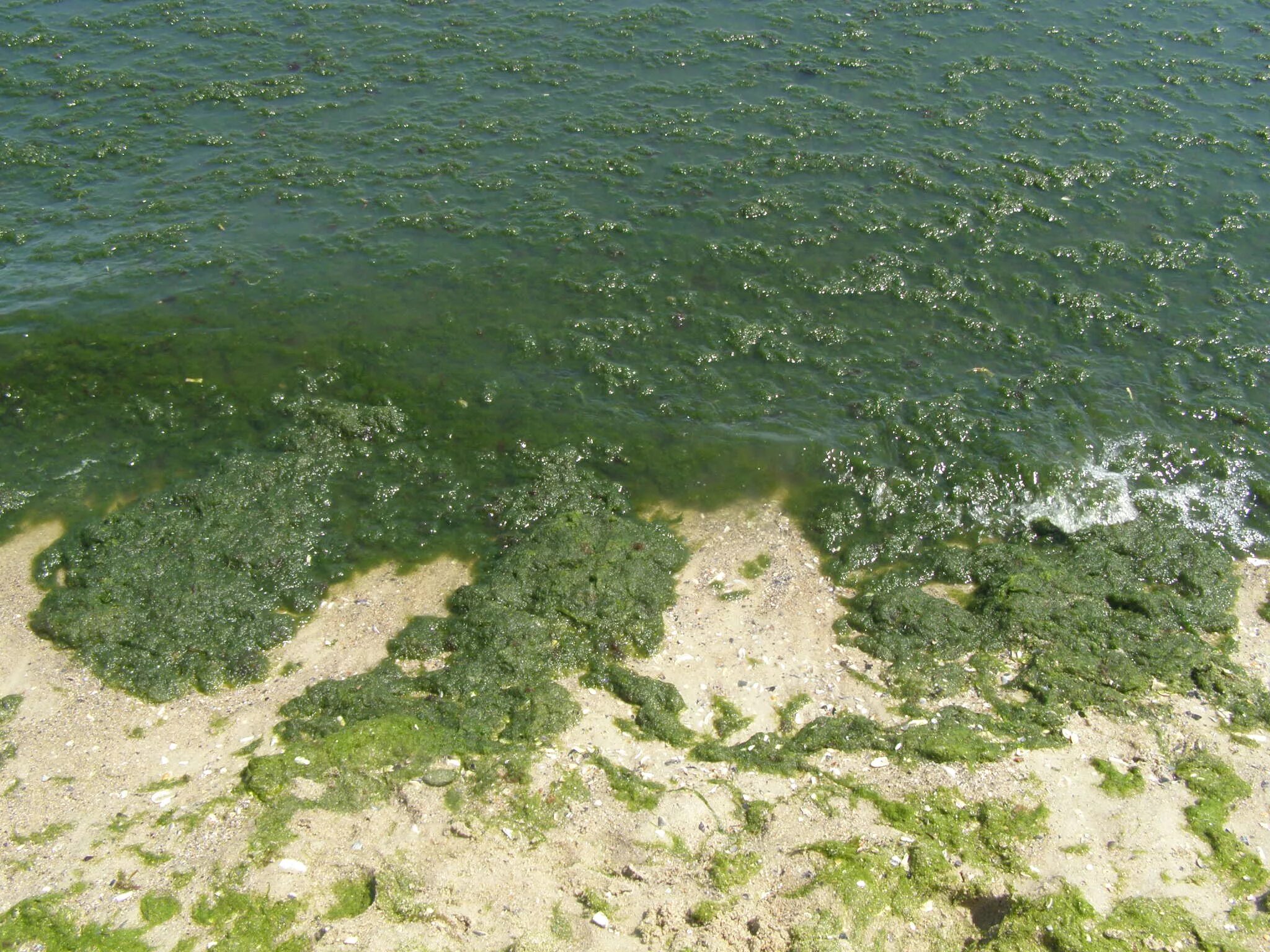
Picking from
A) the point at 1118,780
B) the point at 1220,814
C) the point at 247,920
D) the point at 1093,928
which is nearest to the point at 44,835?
the point at 247,920

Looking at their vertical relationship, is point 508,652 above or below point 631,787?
above

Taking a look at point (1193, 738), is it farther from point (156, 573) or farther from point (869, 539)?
point (156, 573)

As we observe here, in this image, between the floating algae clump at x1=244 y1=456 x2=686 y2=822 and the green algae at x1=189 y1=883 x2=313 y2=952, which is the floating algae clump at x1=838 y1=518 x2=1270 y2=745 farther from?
the green algae at x1=189 y1=883 x2=313 y2=952

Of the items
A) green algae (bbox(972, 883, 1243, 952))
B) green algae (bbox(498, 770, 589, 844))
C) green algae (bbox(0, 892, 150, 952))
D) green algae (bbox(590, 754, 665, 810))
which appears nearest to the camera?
green algae (bbox(0, 892, 150, 952))

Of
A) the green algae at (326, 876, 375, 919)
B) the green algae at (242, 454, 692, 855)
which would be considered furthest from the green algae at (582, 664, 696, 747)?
the green algae at (326, 876, 375, 919)

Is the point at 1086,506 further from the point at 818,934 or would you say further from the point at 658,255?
the point at 658,255

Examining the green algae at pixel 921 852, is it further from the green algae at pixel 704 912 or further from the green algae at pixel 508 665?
the green algae at pixel 508 665
